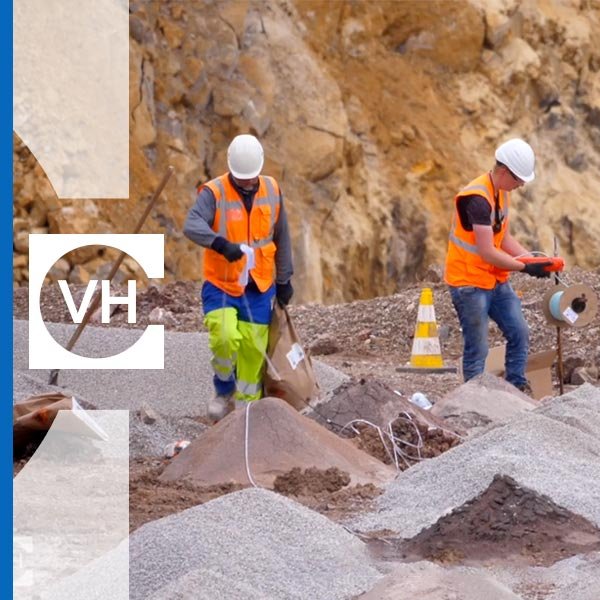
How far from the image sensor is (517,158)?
28.6 ft

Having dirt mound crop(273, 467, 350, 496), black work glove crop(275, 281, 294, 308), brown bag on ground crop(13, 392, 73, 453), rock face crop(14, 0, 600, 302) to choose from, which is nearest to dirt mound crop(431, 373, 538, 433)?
black work glove crop(275, 281, 294, 308)

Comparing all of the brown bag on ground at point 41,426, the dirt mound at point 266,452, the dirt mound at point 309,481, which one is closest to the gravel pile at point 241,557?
the dirt mound at point 309,481

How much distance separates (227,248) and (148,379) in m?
2.53

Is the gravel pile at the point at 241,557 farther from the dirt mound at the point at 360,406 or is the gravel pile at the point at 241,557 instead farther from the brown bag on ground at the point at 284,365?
the brown bag on ground at the point at 284,365

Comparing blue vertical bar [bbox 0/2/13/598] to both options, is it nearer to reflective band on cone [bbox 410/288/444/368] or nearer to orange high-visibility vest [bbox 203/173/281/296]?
orange high-visibility vest [bbox 203/173/281/296]

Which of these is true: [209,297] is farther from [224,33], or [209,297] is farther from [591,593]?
[224,33]

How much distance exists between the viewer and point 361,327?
14266mm

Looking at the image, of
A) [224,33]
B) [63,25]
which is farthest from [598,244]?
[63,25]

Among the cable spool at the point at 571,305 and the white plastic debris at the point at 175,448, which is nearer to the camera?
the white plastic debris at the point at 175,448

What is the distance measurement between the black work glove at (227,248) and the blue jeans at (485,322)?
1.70m

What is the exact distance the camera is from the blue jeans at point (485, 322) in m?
8.88

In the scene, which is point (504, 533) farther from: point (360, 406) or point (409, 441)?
point (360, 406)

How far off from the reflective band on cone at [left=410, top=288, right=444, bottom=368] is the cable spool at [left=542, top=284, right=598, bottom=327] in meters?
2.63

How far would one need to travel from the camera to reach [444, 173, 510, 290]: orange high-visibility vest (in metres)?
8.81
